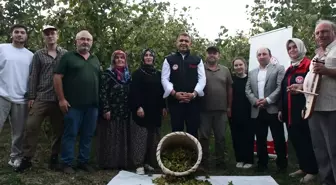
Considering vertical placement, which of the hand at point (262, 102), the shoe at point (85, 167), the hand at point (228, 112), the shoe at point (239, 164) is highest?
the hand at point (262, 102)

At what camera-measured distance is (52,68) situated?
4.84m

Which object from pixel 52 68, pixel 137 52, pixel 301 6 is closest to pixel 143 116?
pixel 52 68

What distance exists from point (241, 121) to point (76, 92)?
2174 millimetres

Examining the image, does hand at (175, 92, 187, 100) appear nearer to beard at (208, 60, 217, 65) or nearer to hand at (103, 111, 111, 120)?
beard at (208, 60, 217, 65)

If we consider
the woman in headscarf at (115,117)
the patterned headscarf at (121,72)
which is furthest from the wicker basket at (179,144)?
the patterned headscarf at (121,72)

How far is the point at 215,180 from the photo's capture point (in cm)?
448

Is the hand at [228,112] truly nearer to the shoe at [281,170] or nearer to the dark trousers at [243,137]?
the dark trousers at [243,137]

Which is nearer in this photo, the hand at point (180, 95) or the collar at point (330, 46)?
the collar at point (330, 46)

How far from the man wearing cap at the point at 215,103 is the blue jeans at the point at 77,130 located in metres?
1.43

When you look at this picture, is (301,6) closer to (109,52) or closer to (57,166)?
(109,52)

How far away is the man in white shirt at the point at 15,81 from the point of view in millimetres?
4762

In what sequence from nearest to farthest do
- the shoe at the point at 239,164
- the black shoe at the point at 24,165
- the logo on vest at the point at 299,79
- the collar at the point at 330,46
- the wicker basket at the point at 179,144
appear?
the collar at the point at 330,46
the wicker basket at the point at 179,144
the logo on vest at the point at 299,79
the black shoe at the point at 24,165
the shoe at the point at 239,164

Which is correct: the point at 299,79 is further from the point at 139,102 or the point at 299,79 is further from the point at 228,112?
the point at 139,102

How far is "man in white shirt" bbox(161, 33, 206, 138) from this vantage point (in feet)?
16.2
